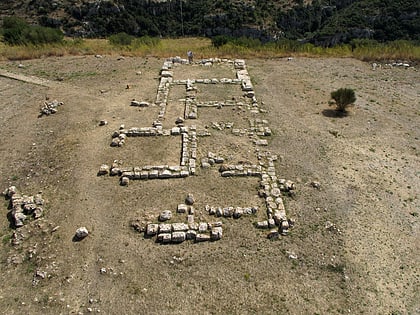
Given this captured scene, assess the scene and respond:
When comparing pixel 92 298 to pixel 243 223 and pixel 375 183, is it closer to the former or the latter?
pixel 243 223

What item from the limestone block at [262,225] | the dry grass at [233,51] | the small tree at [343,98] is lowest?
the limestone block at [262,225]

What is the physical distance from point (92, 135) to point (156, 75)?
6293mm

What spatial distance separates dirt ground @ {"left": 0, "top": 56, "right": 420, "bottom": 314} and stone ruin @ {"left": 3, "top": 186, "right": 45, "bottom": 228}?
0.28m

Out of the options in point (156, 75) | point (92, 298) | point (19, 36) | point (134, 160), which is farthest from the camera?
point (19, 36)

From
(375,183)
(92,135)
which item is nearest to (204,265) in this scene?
(375,183)

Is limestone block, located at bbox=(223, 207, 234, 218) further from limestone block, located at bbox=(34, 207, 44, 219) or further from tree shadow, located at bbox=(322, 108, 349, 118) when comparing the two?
tree shadow, located at bbox=(322, 108, 349, 118)

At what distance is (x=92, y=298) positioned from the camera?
8375 millimetres

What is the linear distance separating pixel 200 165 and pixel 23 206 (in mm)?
5400

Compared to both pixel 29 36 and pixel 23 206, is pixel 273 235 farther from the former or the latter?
pixel 29 36

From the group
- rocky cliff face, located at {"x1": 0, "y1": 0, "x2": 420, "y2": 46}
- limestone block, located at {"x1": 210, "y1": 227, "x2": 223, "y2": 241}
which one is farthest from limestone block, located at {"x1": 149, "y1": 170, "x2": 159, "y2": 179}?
rocky cliff face, located at {"x1": 0, "y1": 0, "x2": 420, "y2": 46}

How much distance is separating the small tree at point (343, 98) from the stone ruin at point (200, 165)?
3168 millimetres

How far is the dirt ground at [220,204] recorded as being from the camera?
849 centimetres

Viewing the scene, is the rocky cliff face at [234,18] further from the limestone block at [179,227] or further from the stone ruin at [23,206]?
the limestone block at [179,227]

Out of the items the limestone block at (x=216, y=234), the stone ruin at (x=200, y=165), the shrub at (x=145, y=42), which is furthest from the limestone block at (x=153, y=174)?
the shrub at (x=145, y=42)
